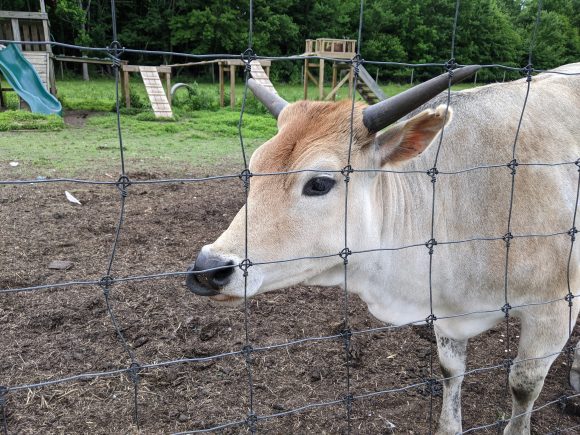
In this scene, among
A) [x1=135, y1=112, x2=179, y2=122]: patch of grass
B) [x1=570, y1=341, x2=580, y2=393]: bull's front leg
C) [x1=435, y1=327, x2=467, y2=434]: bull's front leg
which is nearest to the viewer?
[x1=435, y1=327, x2=467, y2=434]: bull's front leg

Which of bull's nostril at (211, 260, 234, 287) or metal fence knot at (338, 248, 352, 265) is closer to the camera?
bull's nostril at (211, 260, 234, 287)

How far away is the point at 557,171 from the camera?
280 cm

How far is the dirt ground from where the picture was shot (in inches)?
119

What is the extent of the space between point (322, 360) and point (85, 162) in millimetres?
5910

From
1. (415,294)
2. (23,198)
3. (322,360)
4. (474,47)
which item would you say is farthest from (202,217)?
(474,47)

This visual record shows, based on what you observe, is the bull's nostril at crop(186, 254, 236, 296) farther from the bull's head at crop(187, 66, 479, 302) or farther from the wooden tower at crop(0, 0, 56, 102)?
the wooden tower at crop(0, 0, 56, 102)

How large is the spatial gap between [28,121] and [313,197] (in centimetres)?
1069

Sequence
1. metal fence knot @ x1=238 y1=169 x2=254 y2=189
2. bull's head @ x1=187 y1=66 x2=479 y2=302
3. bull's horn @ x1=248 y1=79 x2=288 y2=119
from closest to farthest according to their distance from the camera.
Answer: metal fence knot @ x1=238 y1=169 x2=254 y2=189 < bull's head @ x1=187 y1=66 x2=479 y2=302 < bull's horn @ x1=248 y1=79 x2=288 y2=119

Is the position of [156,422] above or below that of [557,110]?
below

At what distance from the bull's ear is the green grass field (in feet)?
19.0

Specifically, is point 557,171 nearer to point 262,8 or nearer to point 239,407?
point 239,407

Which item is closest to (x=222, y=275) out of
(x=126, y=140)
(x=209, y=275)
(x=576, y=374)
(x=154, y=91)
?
(x=209, y=275)

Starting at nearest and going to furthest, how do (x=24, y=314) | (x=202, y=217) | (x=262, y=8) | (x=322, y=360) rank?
1. (x=322, y=360)
2. (x=24, y=314)
3. (x=202, y=217)
4. (x=262, y=8)

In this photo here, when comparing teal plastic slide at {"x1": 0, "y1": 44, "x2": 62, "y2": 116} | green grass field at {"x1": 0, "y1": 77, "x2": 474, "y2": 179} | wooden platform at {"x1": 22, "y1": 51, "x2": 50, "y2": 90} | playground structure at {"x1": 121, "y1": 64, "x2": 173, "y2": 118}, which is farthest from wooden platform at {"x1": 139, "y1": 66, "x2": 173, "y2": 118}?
wooden platform at {"x1": 22, "y1": 51, "x2": 50, "y2": 90}
